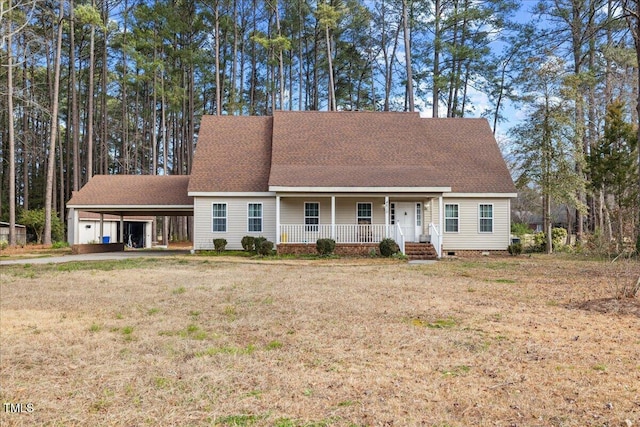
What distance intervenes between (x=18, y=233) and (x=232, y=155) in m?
17.9

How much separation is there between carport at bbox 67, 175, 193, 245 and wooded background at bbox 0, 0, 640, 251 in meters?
5.12

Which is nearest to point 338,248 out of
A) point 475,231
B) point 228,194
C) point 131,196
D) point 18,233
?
point 228,194

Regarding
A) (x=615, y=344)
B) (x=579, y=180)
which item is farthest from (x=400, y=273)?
(x=579, y=180)

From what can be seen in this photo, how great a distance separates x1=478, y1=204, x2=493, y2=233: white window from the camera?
21.8 m

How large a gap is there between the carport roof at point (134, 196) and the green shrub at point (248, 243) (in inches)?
160

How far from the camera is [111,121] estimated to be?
145 ft

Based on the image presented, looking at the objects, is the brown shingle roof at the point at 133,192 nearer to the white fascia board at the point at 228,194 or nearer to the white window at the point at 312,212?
the white fascia board at the point at 228,194

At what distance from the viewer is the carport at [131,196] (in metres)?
22.8

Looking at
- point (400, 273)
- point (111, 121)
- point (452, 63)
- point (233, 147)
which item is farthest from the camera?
point (111, 121)

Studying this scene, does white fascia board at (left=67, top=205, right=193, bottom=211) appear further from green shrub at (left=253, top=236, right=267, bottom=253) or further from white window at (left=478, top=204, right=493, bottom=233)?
white window at (left=478, top=204, right=493, bottom=233)

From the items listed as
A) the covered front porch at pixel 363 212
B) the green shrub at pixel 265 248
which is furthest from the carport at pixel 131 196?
the green shrub at pixel 265 248

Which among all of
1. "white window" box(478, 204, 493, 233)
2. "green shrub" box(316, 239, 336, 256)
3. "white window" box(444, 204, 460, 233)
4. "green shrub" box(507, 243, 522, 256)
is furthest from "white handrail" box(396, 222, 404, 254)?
"green shrub" box(507, 243, 522, 256)

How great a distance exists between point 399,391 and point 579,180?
832 inches

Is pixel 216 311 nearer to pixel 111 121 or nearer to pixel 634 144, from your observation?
pixel 634 144
